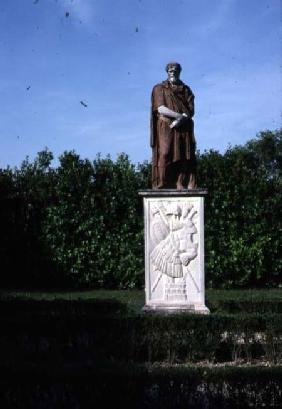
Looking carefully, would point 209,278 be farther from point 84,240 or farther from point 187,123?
point 187,123

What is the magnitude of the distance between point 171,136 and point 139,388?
613 centimetres

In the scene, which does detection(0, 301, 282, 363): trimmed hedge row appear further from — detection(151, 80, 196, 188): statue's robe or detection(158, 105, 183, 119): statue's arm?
detection(158, 105, 183, 119): statue's arm

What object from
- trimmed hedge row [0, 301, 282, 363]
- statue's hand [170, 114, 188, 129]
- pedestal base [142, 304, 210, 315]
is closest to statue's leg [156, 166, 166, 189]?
statue's hand [170, 114, 188, 129]

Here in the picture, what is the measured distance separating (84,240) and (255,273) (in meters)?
5.14

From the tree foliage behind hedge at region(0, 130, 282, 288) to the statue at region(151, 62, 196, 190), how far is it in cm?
815

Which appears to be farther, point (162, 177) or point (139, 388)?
point (162, 177)

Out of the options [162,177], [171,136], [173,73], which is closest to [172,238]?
[162,177]

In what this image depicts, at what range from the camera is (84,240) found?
63.9 ft

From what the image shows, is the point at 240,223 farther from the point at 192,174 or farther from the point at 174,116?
the point at 174,116

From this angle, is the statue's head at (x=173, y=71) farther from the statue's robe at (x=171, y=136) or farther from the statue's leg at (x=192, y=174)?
the statue's leg at (x=192, y=174)

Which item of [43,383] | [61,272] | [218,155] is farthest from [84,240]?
[43,383]

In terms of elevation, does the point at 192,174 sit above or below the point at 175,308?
above

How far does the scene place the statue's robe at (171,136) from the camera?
10938 mm

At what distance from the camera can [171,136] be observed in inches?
432
